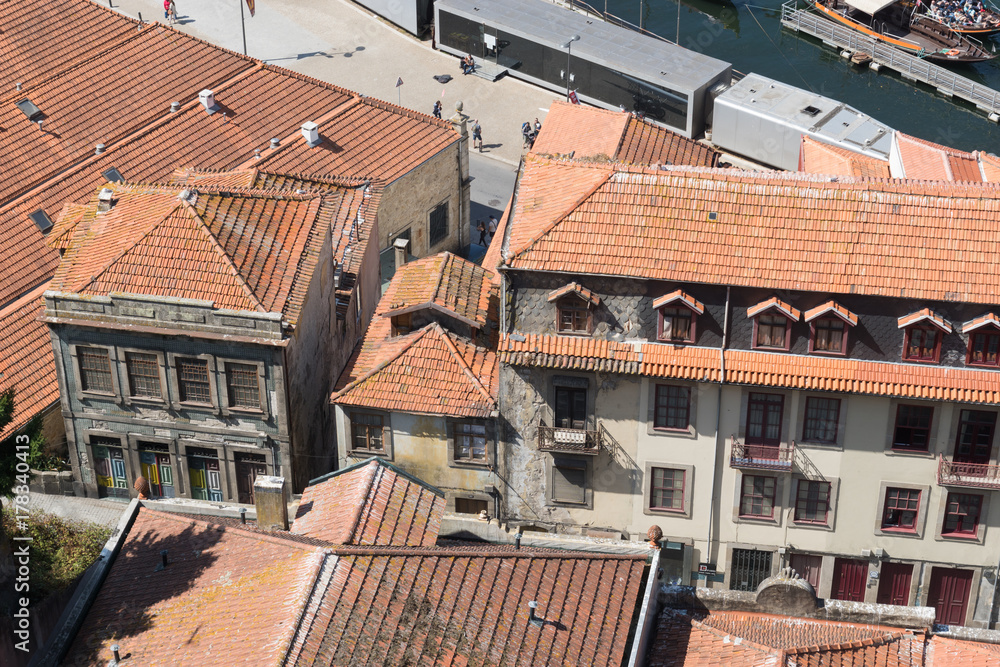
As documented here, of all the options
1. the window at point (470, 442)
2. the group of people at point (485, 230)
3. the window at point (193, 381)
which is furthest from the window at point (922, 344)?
the group of people at point (485, 230)

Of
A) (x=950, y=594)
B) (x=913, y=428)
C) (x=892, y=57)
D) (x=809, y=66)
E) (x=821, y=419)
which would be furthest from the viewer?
(x=809, y=66)

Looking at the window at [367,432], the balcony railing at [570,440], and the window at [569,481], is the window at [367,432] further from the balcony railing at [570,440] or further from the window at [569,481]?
the window at [569,481]

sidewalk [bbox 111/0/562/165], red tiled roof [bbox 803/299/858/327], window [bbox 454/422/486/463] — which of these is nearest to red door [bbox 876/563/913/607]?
red tiled roof [bbox 803/299/858/327]

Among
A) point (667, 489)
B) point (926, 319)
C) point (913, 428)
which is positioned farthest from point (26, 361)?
point (926, 319)

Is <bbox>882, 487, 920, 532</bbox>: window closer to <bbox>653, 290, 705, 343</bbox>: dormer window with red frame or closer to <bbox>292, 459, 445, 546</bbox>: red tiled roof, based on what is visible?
<bbox>653, 290, 705, 343</bbox>: dormer window with red frame

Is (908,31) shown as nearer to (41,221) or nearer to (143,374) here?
(41,221)

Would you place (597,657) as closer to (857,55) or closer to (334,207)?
(334,207)
